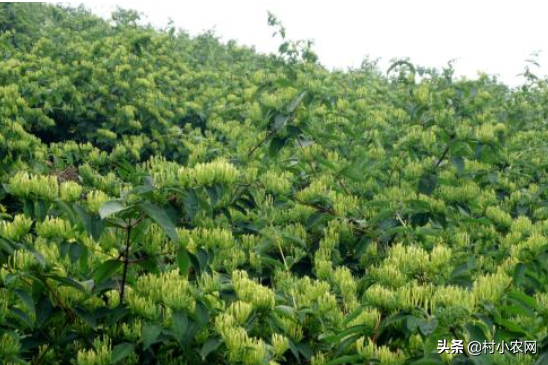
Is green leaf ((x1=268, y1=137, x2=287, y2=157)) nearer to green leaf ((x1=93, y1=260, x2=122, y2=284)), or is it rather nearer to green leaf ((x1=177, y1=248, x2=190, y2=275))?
green leaf ((x1=177, y1=248, x2=190, y2=275))

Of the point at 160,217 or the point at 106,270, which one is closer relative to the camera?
the point at 160,217

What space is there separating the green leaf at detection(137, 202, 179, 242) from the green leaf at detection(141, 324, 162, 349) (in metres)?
0.27

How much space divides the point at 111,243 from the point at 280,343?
66 cm

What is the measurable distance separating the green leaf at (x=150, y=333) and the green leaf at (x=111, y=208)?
35cm

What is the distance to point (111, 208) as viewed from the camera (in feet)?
5.60

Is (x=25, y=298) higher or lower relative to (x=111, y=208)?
lower

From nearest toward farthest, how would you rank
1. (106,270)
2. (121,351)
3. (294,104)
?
(121,351) → (106,270) → (294,104)

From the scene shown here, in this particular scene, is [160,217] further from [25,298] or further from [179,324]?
[25,298]

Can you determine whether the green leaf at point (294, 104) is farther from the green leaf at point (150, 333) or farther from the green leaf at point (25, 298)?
the green leaf at point (25, 298)

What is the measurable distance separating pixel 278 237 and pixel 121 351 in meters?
1.15

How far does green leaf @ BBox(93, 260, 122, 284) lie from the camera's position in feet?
6.34

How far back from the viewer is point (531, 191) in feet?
13.5

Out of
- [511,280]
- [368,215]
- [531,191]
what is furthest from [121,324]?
[531,191]

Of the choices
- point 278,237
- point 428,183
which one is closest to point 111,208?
point 278,237
